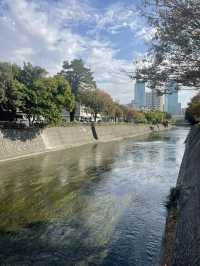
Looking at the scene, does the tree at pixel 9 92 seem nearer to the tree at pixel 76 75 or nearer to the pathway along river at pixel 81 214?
the pathway along river at pixel 81 214

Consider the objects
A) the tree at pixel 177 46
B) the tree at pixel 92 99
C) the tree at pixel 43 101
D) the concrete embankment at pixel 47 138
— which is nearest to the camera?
the tree at pixel 177 46

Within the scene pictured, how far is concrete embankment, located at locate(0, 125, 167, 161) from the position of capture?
3506 centimetres

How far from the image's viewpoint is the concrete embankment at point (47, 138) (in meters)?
35.1

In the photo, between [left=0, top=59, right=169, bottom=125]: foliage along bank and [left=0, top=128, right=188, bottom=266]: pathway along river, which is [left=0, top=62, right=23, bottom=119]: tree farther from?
[left=0, top=128, right=188, bottom=266]: pathway along river

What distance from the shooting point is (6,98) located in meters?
38.1

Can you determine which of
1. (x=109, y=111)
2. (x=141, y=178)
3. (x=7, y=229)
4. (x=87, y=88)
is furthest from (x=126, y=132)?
(x=7, y=229)

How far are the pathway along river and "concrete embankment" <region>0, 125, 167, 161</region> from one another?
603 cm

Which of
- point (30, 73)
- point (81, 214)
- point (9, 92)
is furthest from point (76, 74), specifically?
point (81, 214)

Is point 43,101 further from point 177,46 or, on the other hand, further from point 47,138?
point 177,46

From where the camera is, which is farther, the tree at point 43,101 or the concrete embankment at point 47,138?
the tree at point 43,101

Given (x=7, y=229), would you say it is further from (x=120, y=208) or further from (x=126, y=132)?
(x=126, y=132)

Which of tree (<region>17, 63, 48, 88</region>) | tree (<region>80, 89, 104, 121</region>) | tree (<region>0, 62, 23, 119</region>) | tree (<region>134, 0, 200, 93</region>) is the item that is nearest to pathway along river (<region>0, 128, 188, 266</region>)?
Answer: tree (<region>134, 0, 200, 93</region>)

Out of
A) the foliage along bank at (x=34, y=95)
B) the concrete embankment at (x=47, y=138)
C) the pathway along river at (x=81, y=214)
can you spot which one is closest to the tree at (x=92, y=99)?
the foliage along bank at (x=34, y=95)

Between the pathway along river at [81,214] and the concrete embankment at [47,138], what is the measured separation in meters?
6.03
